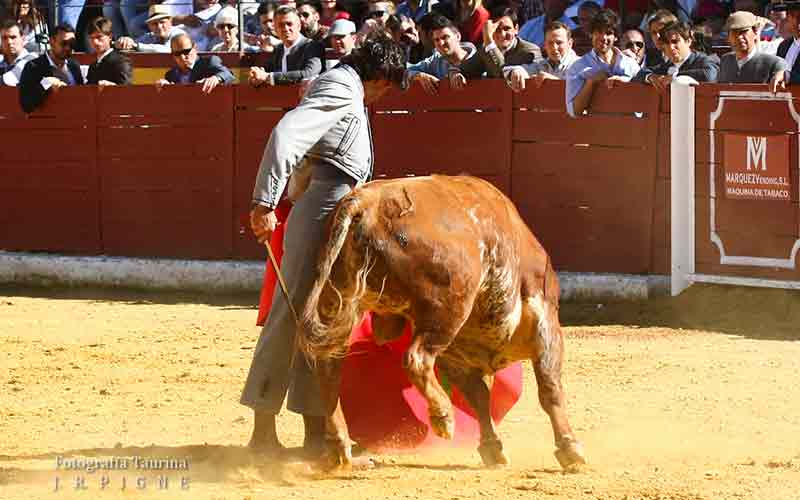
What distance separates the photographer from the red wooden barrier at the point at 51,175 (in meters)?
11.2

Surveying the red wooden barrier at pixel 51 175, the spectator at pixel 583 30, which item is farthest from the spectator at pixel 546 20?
the red wooden barrier at pixel 51 175

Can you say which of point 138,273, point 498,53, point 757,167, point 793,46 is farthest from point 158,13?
point 793,46

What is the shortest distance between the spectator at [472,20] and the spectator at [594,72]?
1136 millimetres

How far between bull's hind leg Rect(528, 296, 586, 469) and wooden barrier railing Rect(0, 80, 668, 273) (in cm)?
434

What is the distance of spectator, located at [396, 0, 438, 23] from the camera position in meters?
11.3

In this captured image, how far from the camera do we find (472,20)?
33.9 feet

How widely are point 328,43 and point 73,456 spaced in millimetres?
5460

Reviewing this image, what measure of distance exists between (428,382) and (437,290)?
0.29m

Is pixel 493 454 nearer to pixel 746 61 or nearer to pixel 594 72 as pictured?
pixel 746 61

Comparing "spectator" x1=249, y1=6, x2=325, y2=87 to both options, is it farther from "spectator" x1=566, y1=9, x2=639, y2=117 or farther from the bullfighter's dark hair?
the bullfighter's dark hair

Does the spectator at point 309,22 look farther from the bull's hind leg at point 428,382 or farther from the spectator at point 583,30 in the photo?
the bull's hind leg at point 428,382

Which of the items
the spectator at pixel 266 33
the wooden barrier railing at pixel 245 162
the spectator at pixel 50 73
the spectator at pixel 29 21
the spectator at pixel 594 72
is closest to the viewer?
the spectator at pixel 594 72

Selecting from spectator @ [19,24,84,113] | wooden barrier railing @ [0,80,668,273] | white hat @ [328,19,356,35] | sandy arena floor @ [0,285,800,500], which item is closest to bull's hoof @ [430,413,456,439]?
sandy arena floor @ [0,285,800,500]

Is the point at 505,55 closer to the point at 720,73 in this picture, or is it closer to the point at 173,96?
the point at 720,73
